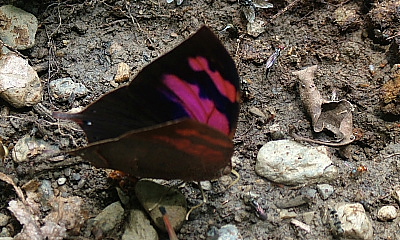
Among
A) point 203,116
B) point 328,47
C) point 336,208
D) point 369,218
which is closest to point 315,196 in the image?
point 336,208

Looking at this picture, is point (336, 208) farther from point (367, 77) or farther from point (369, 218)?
point (367, 77)

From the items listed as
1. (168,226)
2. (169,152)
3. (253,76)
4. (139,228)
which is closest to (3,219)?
(139,228)

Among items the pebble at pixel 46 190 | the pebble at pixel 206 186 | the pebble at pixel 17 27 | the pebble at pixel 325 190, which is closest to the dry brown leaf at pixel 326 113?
the pebble at pixel 325 190

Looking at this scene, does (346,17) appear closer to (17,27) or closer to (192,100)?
(192,100)

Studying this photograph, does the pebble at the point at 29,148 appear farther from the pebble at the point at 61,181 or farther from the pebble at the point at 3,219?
the pebble at the point at 3,219

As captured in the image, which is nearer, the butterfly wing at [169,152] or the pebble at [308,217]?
the butterfly wing at [169,152]
